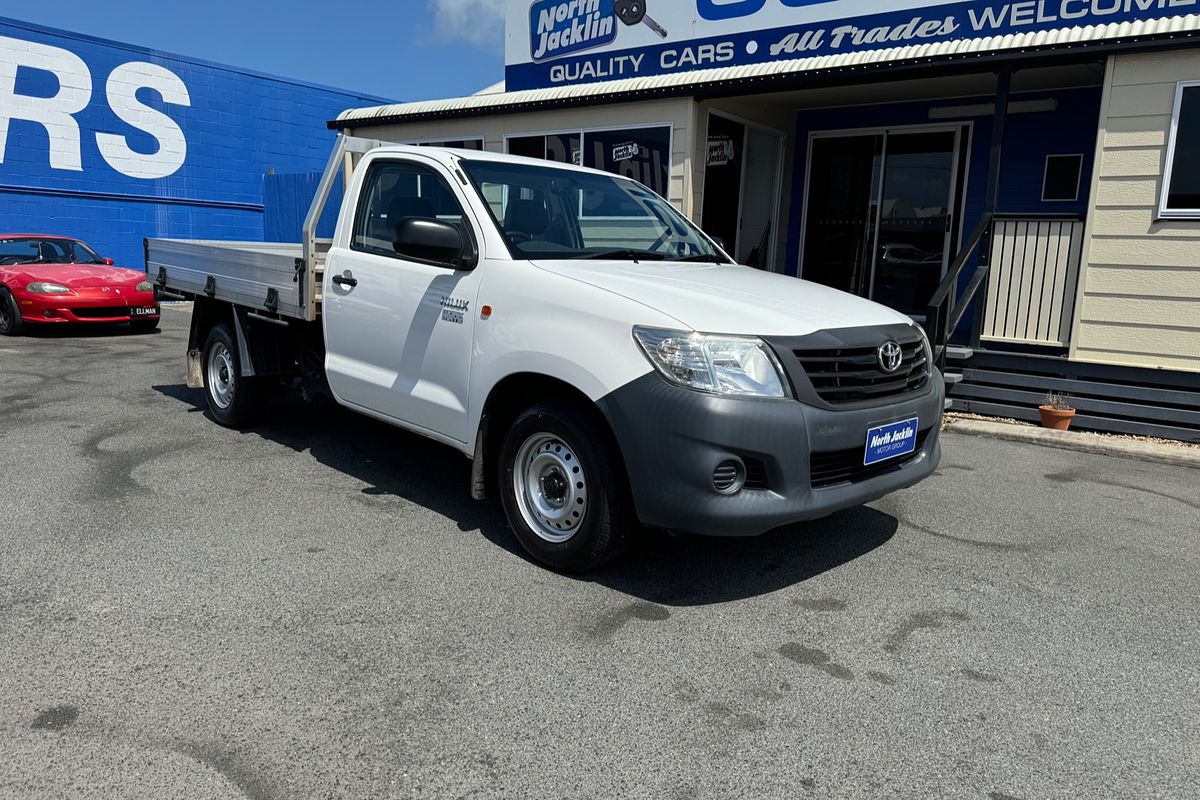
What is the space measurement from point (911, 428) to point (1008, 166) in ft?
24.6

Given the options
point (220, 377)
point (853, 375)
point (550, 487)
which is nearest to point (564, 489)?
point (550, 487)

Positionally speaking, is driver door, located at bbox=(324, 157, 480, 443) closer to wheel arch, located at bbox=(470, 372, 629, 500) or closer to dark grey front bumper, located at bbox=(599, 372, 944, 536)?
wheel arch, located at bbox=(470, 372, 629, 500)

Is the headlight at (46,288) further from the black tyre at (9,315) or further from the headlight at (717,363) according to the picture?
the headlight at (717,363)

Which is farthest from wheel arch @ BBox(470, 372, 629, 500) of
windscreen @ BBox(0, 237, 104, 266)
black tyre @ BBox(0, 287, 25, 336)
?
windscreen @ BBox(0, 237, 104, 266)

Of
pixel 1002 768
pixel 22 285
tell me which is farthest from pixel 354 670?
pixel 22 285

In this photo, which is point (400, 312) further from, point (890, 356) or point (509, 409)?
point (890, 356)

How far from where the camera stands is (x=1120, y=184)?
7258 millimetres

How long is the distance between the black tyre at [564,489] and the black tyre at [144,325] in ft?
33.8

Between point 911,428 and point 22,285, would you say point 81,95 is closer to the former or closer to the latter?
point 22,285

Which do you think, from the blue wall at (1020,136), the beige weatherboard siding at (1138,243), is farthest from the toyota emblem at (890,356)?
the blue wall at (1020,136)

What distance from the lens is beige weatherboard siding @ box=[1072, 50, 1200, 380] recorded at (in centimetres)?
702

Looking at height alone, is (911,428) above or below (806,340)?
below

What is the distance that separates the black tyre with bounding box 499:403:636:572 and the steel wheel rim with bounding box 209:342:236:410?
3338mm

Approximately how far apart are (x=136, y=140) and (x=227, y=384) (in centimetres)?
1346
